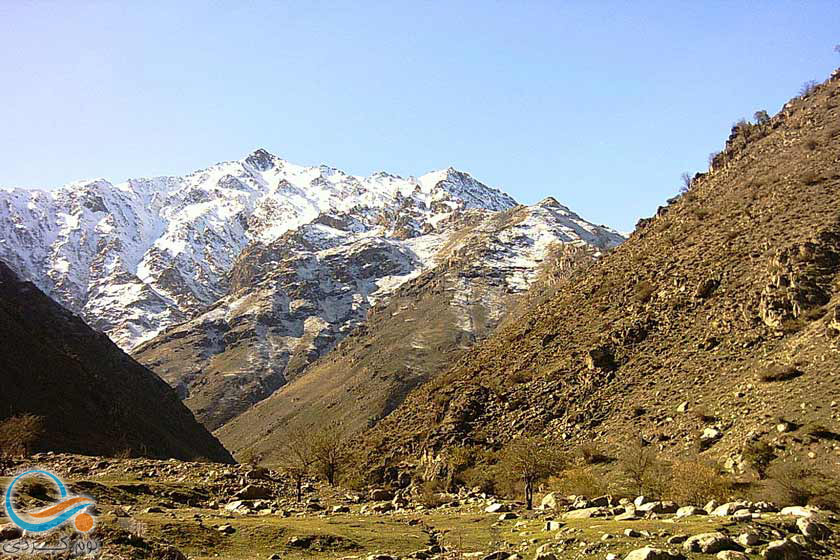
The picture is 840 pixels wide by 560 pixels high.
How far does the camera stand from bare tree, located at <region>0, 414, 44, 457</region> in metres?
44.8

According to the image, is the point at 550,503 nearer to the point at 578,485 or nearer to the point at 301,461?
the point at 578,485

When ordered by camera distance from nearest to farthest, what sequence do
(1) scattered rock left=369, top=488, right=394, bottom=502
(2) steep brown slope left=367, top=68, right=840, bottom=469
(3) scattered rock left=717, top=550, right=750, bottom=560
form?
(3) scattered rock left=717, top=550, right=750, bottom=560 → (1) scattered rock left=369, top=488, right=394, bottom=502 → (2) steep brown slope left=367, top=68, right=840, bottom=469

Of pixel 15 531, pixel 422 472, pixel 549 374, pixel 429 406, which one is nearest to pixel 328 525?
pixel 15 531

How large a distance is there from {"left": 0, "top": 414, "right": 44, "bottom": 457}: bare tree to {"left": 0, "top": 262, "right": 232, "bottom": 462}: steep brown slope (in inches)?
217

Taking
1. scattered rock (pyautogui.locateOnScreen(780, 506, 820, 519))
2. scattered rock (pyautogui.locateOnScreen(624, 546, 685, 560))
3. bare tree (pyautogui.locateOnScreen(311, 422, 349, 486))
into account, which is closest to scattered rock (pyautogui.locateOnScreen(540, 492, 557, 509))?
scattered rock (pyautogui.locateOnScreen(780, 506, 820, 519))

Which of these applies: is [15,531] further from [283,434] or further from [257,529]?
[283,434]

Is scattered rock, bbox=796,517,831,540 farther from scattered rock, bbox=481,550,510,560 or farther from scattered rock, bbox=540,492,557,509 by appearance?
scattered rock, bbox=540,492,557,509

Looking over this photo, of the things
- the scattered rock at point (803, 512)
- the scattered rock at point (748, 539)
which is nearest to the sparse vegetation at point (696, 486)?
the scattered rock at point (803, 512)

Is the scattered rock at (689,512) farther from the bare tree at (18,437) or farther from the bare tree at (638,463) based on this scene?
the bare tree at (18,437)

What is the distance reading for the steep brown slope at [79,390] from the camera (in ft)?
226

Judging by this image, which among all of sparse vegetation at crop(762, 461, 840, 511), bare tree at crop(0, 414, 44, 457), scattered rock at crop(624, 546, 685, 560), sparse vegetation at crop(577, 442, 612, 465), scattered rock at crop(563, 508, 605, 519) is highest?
bare tree at crop(0, 414, 44, 457)

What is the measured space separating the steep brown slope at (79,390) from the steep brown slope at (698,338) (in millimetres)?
33567

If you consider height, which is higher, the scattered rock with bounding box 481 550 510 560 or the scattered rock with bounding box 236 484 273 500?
the scattered rock with bounding box 481 550 510 560

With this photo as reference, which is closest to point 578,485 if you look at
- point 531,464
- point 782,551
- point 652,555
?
point 531,464
